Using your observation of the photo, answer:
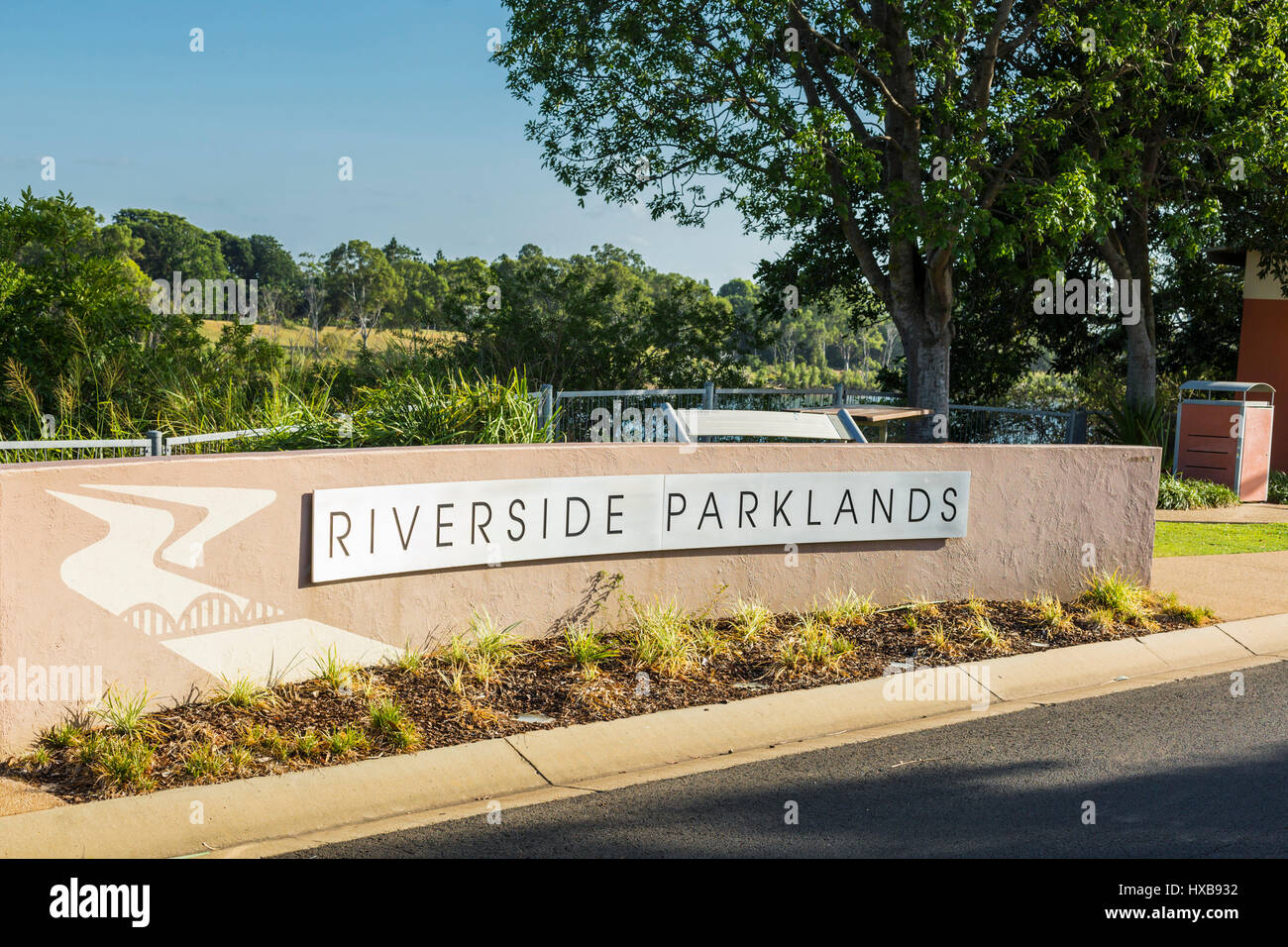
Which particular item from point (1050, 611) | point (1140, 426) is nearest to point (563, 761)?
point (1050, 611)

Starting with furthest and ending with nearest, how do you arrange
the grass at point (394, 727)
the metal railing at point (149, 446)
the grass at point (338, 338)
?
the grass at point (338, 338) < the metal railing at point (149, 446) < the grass at point (394, 727)

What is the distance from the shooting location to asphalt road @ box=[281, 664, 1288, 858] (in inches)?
183

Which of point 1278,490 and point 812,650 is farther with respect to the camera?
point 1278,490

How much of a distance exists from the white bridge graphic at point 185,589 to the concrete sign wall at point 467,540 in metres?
0.01

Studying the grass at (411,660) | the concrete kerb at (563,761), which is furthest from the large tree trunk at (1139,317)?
the grass at (411,660)

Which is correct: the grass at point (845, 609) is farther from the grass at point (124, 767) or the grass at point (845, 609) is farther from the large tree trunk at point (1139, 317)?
the large tree trunk at point (1139, 317)

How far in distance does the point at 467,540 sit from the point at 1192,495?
11.8 meters

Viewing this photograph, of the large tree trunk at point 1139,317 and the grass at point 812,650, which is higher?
the large tree trunk at point 1139,317

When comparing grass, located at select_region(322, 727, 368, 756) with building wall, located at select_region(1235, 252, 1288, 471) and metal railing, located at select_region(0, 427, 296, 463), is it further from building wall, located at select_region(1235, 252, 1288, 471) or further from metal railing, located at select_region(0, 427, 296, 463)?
building wall, located at select_region(1235, 252, 1288, 471)

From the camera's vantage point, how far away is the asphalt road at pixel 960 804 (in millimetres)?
4660

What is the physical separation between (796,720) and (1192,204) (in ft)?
51.0

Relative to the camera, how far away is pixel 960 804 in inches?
202

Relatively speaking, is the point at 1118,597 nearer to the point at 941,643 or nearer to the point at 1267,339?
the point at 941,643
